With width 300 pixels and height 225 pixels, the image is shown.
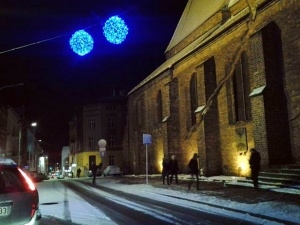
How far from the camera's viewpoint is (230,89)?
21.0 m

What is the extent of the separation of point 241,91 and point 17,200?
17373mm

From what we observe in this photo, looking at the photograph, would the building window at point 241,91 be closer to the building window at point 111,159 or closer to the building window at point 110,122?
the building window at point 111,159

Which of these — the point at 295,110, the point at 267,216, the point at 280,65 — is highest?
the point at 280,65

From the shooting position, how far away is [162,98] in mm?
30906

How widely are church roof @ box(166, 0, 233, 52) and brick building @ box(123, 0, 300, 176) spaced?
0.41 feet

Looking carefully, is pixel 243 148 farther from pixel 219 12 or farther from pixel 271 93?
pixel 219 12

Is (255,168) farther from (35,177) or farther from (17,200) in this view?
(17,200)

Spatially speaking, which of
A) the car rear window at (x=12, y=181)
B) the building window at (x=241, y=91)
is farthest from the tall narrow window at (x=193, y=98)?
the car rear window at (x=12, y=181)

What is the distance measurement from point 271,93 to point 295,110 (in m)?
1.30

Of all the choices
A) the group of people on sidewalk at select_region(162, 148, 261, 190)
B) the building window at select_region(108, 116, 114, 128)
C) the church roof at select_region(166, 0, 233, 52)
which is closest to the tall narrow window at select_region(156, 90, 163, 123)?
the church roof at select_region(166, 0, 233, 52)

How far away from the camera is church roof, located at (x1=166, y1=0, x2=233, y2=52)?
2720cm

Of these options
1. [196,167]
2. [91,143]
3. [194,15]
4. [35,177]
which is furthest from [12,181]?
[91,143]

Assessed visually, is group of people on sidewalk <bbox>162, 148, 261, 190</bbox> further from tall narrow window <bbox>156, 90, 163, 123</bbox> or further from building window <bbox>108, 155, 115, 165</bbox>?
building window <bbox>108, 155, 115, 165</bbox>

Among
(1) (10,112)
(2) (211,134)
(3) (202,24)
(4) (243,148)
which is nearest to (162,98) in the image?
(3) (202,24)
